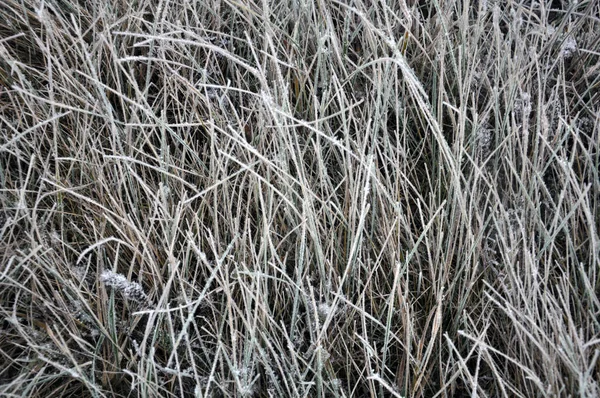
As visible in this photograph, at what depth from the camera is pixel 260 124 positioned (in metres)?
0.99

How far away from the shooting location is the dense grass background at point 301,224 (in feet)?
2.67

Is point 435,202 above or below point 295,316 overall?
above

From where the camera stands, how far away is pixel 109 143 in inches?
42.8

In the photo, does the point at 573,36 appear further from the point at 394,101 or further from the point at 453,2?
the point at 394,101

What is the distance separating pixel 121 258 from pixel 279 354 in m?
0.32

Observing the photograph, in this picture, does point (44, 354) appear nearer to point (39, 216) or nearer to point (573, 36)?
point (39, 216)

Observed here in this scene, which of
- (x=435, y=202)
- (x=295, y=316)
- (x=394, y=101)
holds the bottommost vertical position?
(x=295, y=316)

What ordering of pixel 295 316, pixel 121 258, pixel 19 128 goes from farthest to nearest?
pixel 19 128 < pixel 121 258 < pixel 295 316

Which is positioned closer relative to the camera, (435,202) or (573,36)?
(435,202)

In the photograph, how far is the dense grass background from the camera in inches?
32.0

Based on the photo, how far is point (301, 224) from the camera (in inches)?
32.7

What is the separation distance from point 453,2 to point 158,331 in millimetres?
812

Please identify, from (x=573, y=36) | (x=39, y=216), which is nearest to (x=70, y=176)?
(x=39, y=216)

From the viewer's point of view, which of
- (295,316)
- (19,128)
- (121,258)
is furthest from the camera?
(19,128)
